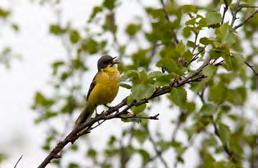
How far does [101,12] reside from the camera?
230 inches

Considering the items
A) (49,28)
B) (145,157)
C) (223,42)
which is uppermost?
(49,28)

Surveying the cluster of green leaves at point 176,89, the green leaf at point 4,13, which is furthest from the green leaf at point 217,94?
the green leaf at point 4,13

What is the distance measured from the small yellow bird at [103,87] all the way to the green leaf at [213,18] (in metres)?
1.23

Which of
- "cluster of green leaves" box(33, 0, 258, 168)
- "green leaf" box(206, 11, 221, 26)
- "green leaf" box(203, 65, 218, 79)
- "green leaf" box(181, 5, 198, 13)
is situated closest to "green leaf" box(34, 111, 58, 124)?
"cluster of green leaves" box(33, 0, 258, 168)

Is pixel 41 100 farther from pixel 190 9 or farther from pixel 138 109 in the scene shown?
pixel 138 109

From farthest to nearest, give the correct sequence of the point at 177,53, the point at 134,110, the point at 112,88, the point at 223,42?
the point at 112,88, the point at 177,53, the point at 134,110, the point at 223,42

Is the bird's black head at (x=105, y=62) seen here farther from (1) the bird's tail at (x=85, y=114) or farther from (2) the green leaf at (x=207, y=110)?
(2) the green leaf at (x=207, y=110)

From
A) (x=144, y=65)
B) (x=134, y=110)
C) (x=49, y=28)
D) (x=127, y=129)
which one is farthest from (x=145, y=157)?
(x=134, y=110)

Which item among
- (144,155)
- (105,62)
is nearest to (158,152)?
(144,155)

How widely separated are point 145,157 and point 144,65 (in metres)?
0.91

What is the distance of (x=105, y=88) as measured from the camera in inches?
178

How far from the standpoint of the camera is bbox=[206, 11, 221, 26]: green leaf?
326cm

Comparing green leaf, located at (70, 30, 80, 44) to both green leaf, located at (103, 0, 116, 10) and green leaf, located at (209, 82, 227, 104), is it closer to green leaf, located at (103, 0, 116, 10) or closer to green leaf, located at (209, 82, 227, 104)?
green leaf, located at (103, 0, 116, 10)

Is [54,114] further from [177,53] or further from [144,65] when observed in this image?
[177,53]
